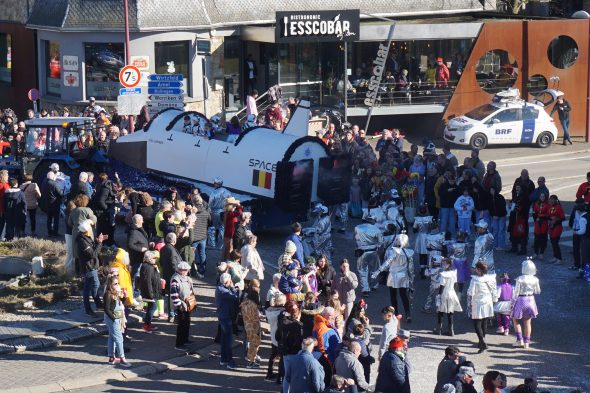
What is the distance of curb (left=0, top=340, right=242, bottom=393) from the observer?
16.0m

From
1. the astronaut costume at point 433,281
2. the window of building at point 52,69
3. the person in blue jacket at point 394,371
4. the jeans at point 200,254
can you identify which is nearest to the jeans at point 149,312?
the jeans at point 200,254

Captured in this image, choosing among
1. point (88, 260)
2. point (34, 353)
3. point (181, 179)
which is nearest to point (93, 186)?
point (181, 179)

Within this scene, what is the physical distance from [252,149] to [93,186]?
4.09m

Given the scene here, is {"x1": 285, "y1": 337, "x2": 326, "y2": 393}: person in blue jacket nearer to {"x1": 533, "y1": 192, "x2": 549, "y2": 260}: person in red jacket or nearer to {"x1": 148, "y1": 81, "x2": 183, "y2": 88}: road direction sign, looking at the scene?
{"x1": 533, "y1": 192, "x2": 549, "y2": 260}: person in red jacket

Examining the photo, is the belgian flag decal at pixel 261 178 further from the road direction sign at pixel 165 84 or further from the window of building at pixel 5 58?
the window of building at pixel 5 58

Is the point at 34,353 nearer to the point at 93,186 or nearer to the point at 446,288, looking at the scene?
the point at 446,288

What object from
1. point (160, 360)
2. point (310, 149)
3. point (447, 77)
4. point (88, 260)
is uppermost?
point (447, 77)

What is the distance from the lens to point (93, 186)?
25.9m

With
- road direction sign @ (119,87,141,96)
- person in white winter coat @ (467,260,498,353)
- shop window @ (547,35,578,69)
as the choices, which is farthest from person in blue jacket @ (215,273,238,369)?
shop window @ (547,35,578,69)

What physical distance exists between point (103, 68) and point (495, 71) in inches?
525

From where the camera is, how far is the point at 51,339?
17781mm

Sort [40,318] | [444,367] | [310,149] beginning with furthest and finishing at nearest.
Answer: [310,149]
[40,318]
[444,367]

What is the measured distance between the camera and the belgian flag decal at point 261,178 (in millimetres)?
24092

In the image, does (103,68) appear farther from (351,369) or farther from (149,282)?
(351,369)
